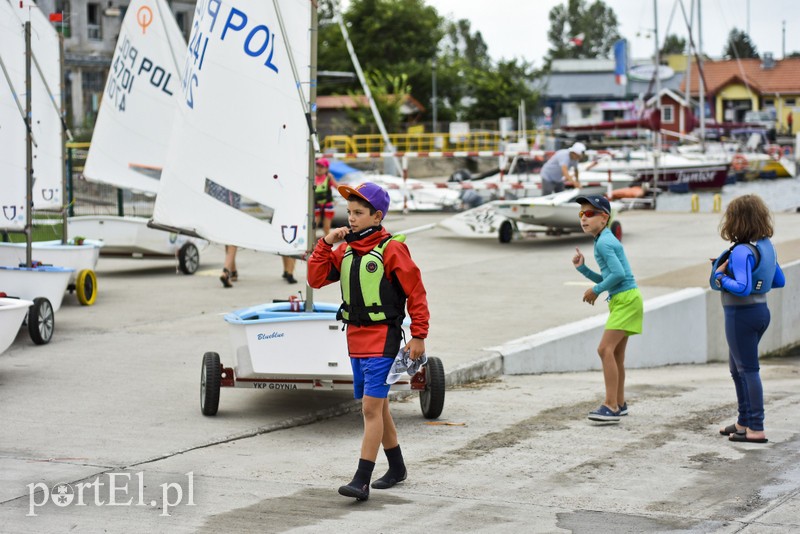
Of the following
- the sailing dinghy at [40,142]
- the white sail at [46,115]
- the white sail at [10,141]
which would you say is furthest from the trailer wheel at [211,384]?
the white sail at [46,115]

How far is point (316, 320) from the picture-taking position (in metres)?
8.56

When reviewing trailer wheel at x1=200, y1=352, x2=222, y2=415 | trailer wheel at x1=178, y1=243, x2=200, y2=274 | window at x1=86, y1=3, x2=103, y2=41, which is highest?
window at x1=86, y1=3, x2=103, y2=41

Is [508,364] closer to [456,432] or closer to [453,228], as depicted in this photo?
[456,432]

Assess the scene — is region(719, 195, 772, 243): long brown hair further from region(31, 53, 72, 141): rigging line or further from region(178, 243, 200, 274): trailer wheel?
region(178, 243, 200, 274): trailer wheel

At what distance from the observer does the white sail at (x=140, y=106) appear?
1923 cm

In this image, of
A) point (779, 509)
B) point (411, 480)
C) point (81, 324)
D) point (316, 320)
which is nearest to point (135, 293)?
point (81, 324)

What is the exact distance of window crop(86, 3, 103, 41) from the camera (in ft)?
166

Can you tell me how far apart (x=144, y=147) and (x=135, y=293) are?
3999 millimetres

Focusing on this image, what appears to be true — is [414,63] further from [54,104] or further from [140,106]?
[54,104]

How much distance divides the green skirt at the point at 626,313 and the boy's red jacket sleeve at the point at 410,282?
8.65 feet

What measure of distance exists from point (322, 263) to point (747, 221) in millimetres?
2989

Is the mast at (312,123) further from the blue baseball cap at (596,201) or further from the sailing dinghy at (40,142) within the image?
the sailing dinghy at (40,142)

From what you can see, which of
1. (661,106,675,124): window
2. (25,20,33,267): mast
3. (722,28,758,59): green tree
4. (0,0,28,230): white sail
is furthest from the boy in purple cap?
(722,28,758,59): green tree
